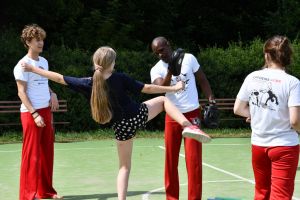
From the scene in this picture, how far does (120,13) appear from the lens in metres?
26.4

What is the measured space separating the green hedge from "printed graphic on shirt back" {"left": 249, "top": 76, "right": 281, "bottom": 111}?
13.6m

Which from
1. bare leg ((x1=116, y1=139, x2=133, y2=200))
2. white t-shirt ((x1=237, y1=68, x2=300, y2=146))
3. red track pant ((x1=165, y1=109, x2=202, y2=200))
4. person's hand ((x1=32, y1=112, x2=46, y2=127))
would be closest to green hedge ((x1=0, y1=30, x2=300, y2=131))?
person's hand ((x1=32, y1=112, x2=46, y2=127))

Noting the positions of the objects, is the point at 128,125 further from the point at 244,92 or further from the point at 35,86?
the point at 35,86

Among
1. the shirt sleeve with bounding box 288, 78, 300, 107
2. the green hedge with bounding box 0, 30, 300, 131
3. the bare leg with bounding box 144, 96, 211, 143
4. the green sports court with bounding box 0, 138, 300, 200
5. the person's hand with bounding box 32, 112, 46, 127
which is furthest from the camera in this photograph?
the green hedge with bounding box 0, 30, 300, 131

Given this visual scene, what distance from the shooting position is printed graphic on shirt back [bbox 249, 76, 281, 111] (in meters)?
5.70

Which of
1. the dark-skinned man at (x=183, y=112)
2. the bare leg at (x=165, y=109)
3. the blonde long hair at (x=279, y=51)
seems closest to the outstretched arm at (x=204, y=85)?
the dark-skinned man at (x=183, y=112)

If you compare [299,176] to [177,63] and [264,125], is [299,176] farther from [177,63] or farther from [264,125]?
[264,125]

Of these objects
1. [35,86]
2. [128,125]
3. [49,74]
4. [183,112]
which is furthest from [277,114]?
[35,86]

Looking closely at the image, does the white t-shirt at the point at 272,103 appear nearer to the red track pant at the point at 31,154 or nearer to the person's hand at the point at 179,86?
the person's hand at the point at 179,86

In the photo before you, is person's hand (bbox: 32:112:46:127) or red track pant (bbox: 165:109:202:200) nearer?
red track pant (bbox: 165:109:202:200)

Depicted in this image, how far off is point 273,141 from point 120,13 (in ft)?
69.0

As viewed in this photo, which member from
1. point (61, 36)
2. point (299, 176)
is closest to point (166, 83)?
point (299, 176)

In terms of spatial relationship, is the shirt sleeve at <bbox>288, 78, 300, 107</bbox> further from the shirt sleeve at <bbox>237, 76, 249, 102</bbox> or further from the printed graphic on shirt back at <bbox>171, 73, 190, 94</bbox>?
the printed graphic on shirt back at <bbox>171, 73, 190, 94</bbox>

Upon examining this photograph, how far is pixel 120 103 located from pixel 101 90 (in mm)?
329
